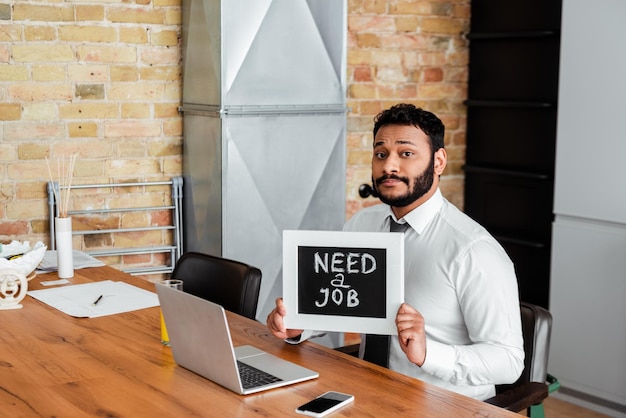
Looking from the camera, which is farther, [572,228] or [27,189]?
[572,228]

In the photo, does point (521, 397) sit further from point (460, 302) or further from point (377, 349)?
point (377, 349)

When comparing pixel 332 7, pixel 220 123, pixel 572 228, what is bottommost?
pixel 572 228

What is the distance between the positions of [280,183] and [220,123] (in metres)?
0.38

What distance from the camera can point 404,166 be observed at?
235cm

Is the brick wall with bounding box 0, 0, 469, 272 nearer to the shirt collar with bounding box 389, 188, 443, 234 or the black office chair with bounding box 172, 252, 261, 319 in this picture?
the black office chair with bounding box 172, 252, 261, 319

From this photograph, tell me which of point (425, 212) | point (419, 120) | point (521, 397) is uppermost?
point (419, 120)

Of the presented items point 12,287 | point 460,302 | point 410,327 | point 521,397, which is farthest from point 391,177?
point 12,287

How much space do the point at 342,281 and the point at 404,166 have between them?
426 mm

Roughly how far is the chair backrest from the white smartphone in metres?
0.64

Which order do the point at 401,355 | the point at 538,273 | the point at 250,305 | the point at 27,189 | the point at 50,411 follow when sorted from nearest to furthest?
1. the point at 50,411
2. the point at 401,355
3. the point at 250,305
4. the point at 27,189
5. the point at 538,273

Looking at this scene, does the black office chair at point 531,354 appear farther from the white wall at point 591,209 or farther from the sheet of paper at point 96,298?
the white wall at point 591,209

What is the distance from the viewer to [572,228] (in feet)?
13.4

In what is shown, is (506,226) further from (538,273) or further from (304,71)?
(304,71)

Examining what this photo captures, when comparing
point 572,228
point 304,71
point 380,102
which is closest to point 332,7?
point 304,71
